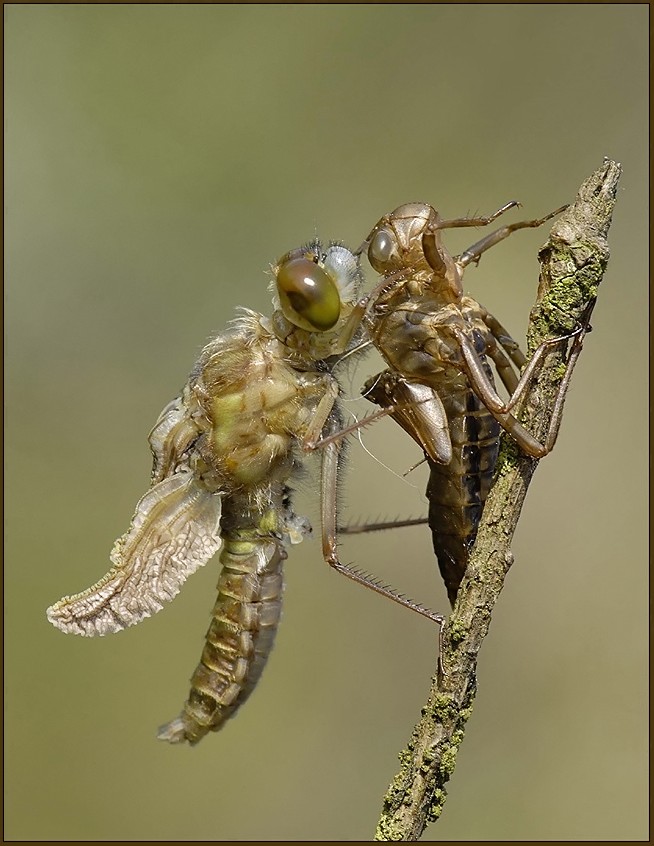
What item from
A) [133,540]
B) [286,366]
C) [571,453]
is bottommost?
[133,540]

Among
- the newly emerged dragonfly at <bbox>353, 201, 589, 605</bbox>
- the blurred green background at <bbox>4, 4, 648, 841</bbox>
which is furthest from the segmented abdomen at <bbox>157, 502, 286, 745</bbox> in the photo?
the blurred green background at <bbox>4, 4, 648, 841</bbox>

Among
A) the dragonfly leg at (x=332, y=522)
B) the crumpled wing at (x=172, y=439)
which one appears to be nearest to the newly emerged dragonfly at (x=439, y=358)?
the dragonfly leg at (x=332, y=522)

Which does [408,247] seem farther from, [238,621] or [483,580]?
[238,621]

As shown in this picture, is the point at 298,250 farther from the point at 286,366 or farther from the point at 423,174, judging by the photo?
the point at 423,174

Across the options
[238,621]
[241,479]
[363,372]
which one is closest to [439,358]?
[241,479]

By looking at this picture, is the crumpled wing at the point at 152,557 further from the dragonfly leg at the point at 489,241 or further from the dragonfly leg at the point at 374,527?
the dragonfly leg at the point at 489,241

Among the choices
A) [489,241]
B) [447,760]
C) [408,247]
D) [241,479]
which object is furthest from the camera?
[241,479]

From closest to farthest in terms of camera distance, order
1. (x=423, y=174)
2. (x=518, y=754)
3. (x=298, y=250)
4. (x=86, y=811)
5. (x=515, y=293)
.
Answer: (x=298, y=250) → (x=518, y=754) → (x=86, y=811) → (x=515, y=293) → (x=423, y=174)

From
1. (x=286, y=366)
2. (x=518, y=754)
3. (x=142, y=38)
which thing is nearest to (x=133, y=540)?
(x=286, y=366)
